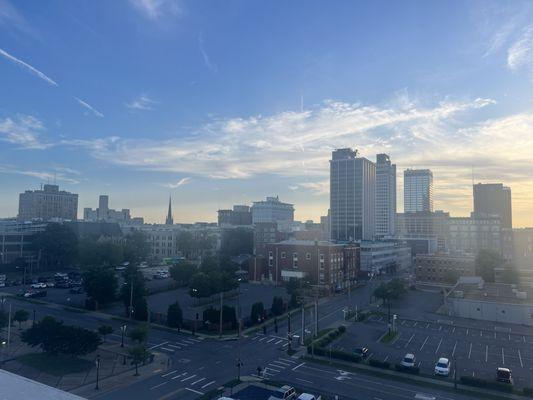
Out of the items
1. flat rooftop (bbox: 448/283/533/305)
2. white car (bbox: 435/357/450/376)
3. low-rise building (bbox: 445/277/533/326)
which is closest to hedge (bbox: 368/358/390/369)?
white car (bbox: 435/357/450/376)

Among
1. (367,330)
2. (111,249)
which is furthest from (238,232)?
(367,330)

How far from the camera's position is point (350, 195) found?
189250 millimetres

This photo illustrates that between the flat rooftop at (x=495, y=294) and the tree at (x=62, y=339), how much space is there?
54318mm

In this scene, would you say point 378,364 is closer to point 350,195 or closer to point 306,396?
point 306,396

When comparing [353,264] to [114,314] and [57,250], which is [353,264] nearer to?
[114,314]

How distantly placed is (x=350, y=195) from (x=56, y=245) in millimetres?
131256

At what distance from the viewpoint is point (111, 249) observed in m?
97.0

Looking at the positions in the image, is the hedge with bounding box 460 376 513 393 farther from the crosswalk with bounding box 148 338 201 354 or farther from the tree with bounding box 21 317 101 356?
the tree with bounding box 21 317 101 356

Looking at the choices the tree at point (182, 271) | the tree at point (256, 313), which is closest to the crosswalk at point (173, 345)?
the tree at point (256, 313)

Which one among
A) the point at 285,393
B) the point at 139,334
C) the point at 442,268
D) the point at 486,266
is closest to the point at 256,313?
the point at 139,334

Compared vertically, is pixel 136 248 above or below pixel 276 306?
above

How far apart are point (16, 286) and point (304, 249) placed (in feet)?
197

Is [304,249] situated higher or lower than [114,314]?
higher

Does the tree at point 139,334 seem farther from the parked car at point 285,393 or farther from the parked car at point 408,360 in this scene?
the parked car at point 408,360
